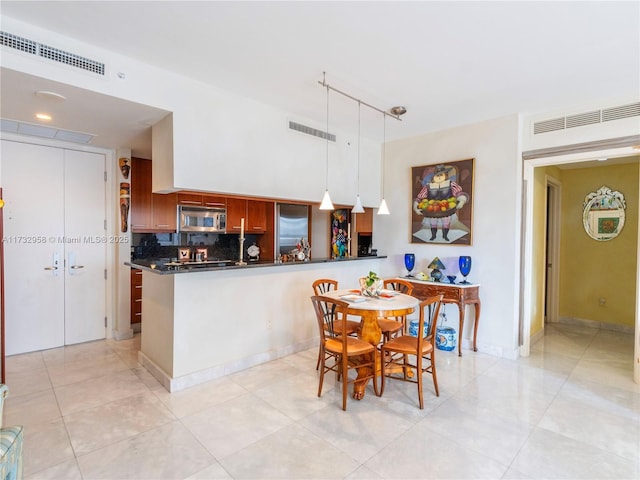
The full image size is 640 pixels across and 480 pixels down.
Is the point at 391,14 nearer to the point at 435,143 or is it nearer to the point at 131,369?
the point at 435,143

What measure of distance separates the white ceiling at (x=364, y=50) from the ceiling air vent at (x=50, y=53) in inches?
5.3

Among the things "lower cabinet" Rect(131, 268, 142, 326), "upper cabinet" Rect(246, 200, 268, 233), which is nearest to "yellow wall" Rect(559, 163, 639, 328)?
"upper cabinet" Rect(246, 200, 268, 233)

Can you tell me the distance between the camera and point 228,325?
11.0 ft

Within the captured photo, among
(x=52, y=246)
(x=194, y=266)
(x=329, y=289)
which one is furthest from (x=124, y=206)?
(x=329, y=289)

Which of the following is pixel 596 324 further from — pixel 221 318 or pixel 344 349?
pixel 221 318

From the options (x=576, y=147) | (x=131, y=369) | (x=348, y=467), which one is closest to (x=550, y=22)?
(x=576, y=147)

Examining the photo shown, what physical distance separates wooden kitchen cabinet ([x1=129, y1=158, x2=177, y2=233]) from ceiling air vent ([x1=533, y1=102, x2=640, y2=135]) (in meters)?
5.00

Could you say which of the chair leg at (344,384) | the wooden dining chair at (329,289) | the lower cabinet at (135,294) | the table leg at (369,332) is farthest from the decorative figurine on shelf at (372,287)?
the lower cabinet at (135,294)

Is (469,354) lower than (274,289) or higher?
lower

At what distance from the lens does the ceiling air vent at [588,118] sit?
324 centimetres

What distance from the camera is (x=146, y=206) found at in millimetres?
4758

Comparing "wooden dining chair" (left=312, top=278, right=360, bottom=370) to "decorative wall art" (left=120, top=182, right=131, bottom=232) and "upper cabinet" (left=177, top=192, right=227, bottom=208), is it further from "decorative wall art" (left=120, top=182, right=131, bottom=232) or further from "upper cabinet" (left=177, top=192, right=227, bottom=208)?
"decorative wall art" (left=120, top=182, right=131, bottom=232)

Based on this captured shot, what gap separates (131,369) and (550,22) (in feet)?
15.4

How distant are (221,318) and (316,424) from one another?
1.41m
